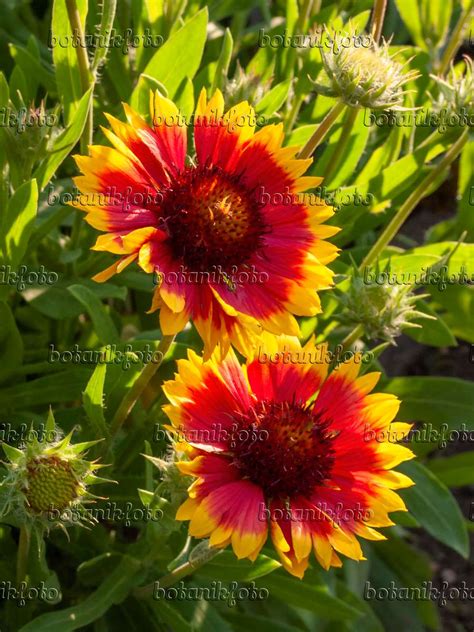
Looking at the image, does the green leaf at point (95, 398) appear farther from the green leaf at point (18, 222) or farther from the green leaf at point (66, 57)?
the green leaf at point (66, 57)

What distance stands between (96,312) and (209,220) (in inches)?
13.9

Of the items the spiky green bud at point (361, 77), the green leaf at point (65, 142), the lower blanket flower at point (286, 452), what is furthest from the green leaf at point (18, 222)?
the spiky green bud at point (361, 77)

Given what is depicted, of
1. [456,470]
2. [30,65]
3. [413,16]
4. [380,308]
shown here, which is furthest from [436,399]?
[30,65]

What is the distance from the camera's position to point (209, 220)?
4.09 feet

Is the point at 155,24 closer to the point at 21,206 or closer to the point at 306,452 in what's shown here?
the point at 21,206

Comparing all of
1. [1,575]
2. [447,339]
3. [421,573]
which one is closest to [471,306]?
[447,339]

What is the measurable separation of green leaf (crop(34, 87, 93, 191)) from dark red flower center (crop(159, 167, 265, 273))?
0.20 meters

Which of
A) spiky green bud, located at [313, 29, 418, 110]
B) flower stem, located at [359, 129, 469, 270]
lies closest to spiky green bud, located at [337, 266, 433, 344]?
flower stem, located at [359, 129, 469, 270]

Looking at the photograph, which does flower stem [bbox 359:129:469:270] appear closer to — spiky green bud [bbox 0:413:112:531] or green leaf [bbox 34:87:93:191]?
green leaf [bbox 34:87:93:191]

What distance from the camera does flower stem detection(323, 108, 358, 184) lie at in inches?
62.0

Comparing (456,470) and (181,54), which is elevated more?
(181,54)

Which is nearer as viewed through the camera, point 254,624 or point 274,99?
point 274,99

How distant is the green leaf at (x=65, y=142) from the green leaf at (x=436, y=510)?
889 millimetres

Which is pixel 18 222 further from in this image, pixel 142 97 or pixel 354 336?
pixel 354 336
